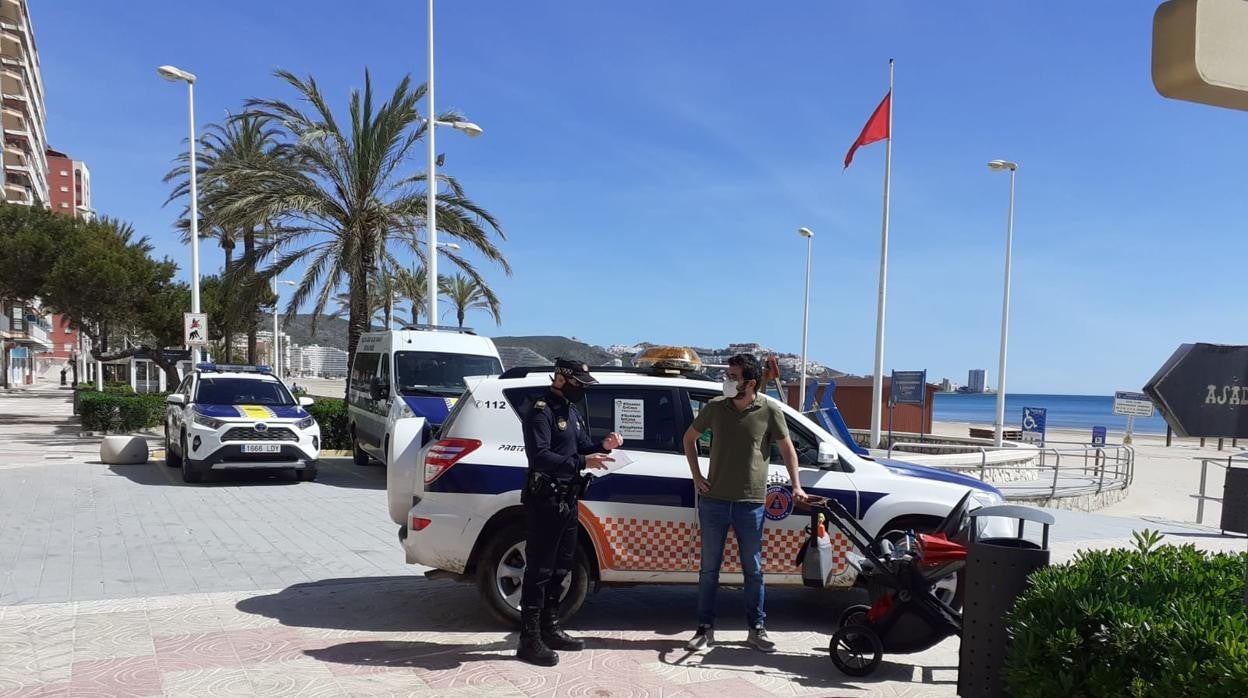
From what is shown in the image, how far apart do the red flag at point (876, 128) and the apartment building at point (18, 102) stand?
6428cm

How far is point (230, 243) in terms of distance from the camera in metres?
30.4

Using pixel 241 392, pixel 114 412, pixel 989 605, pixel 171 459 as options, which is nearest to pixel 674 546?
pixel 989 605

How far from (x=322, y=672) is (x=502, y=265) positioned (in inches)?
625

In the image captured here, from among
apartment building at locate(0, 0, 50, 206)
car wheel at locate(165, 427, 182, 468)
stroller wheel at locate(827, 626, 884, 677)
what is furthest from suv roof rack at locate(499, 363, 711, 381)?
apartment building at locate(0, 0, 50, 206)

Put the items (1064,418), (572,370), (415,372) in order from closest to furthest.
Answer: (572,370) < (415,372) < (1064,418)

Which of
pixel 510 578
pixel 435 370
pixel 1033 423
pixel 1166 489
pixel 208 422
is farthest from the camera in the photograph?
pixel 1033 423

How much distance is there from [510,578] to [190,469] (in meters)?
8.89

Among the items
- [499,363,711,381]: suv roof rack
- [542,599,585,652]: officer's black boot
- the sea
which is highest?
[499,363,711,381]: suv roof rack

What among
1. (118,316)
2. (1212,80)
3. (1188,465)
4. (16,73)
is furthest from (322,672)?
(16,73)

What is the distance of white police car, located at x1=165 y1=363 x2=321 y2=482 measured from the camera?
1233cm

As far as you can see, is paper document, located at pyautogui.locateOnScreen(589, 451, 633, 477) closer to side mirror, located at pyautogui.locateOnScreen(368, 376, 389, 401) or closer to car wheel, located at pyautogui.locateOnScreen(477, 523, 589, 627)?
car wheel, located at pyautogui.locateOnScreen(477, 523, 589, 627)

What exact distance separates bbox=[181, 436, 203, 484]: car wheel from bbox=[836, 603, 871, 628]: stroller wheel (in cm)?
1030

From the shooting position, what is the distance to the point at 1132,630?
121 inches

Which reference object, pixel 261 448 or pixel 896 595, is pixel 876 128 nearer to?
pixel 261 448
